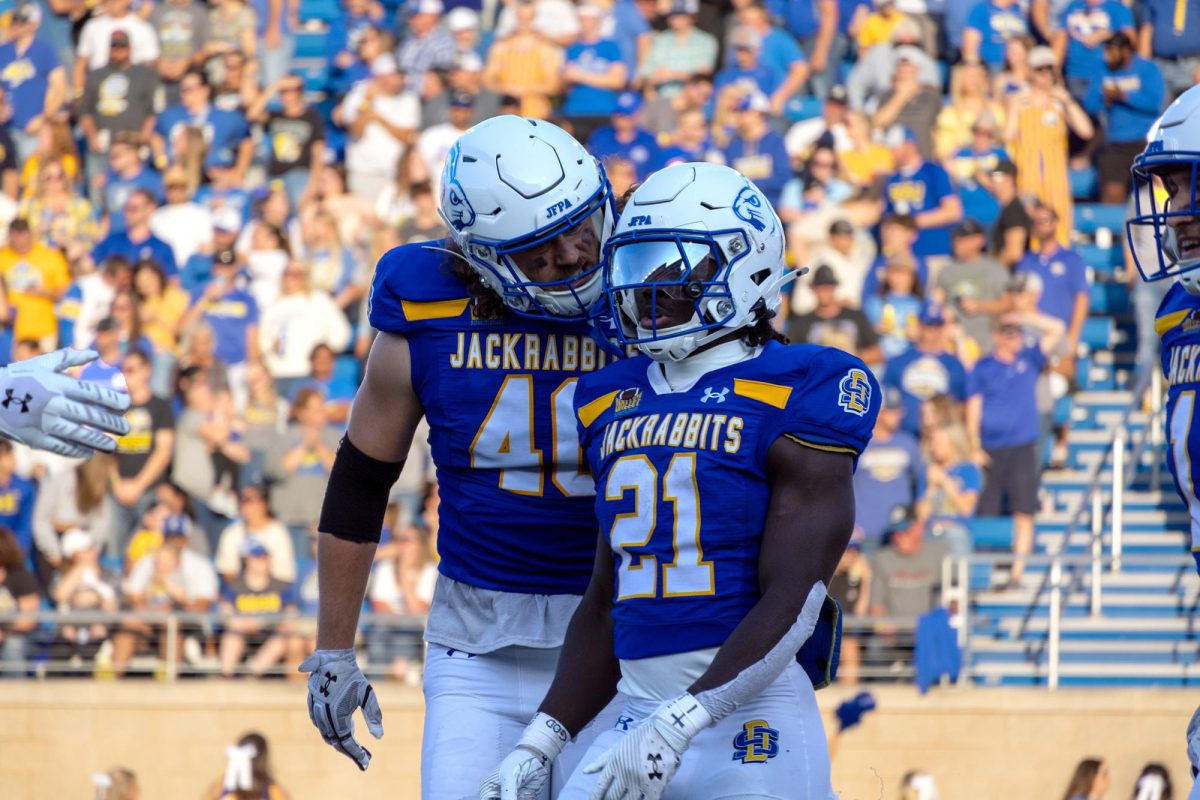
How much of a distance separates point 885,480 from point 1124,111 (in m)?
3.31

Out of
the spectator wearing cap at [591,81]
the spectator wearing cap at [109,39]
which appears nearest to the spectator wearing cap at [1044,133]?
the spectator wearing cap at [591,81]

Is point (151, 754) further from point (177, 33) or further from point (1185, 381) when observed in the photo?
point (1185, 381)

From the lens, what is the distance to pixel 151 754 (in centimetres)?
938

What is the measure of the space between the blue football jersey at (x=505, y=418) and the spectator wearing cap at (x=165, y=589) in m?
5.46

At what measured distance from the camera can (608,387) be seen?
383cm

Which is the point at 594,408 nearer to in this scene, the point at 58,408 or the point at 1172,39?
the point at 58,408

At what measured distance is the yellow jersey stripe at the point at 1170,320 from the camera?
4.03 m

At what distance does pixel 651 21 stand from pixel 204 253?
3.14m

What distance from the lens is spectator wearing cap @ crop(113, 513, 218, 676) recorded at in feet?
31.3

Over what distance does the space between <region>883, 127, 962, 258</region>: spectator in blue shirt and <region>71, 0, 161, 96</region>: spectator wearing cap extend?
483 centimetres

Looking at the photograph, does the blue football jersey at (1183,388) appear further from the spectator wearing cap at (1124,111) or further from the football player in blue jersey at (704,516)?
the spectator wearing cap at (1124,111)

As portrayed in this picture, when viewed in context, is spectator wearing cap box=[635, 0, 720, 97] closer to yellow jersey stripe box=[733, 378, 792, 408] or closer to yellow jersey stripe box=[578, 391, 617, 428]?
yellow jersey stripe box=[578, 391, 617, 428]

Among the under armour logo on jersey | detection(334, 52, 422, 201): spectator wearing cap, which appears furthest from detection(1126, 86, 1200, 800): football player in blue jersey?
detection(334, 52, 422, 201): spectator wearing cap

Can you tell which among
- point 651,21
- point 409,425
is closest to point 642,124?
point 651,21
